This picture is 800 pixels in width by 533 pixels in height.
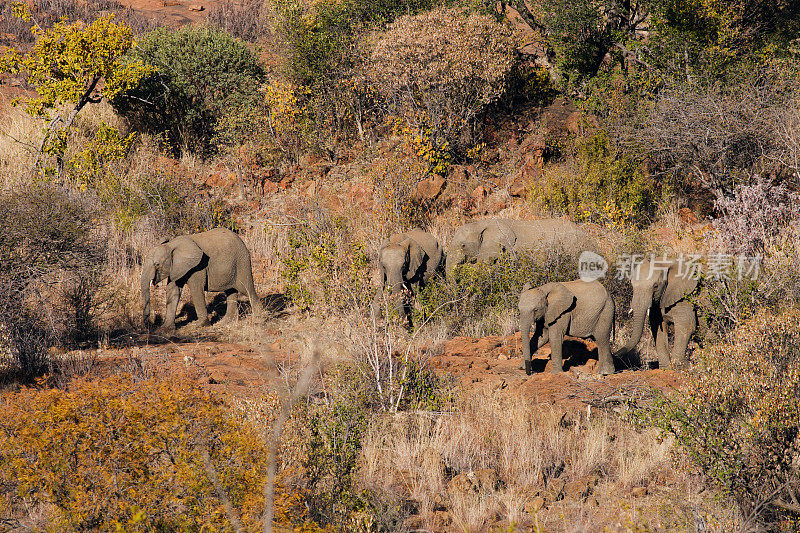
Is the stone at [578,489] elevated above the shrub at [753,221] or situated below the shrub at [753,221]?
below

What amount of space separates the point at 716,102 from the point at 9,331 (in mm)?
13393

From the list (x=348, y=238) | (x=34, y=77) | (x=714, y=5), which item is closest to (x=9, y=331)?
(x=348, y=238)

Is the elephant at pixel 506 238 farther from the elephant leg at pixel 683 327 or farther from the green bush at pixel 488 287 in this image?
the elephant leg at pixel 683 327

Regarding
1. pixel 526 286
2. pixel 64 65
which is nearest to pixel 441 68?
pixel 64 65

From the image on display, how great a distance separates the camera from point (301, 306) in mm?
11359

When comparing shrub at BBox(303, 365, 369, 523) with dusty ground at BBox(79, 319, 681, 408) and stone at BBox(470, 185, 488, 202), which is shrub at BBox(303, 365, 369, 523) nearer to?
dusty ground at BBox(79, 319, 681, 408)

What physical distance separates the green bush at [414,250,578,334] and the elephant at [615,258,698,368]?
2.07 m

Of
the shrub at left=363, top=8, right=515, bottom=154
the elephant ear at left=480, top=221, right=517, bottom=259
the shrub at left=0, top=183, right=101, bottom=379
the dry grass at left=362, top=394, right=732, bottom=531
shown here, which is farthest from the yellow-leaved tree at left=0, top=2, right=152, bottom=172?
the dry grass at left=362, top=394, right=732, bottom=531

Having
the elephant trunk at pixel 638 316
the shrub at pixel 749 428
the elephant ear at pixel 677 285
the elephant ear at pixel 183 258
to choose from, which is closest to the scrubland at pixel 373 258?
the shrub at pixel 749 428

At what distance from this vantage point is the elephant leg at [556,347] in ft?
30.0

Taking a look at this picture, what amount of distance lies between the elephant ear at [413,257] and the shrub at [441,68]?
7.20 metres

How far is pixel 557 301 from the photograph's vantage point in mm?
8977

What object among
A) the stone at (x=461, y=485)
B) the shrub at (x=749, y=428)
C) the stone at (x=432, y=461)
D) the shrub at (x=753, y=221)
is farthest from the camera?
the shrub at (x=753, y=221)

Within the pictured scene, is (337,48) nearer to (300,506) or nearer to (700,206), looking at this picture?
(700,206)
